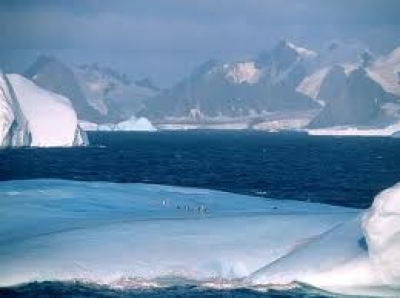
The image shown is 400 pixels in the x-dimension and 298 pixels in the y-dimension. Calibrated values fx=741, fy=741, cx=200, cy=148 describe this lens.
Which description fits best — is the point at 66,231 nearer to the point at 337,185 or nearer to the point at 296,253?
the point at 296,253

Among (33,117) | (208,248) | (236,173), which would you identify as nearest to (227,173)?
(236,173)

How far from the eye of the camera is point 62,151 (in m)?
122

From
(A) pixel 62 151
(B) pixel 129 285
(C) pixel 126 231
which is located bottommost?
(B) pixel 129 285

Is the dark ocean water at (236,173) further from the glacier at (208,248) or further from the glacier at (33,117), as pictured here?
the glacier at (208,248)

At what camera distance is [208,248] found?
26.9 meters

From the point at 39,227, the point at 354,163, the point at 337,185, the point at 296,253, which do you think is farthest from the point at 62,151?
the point at 296,253

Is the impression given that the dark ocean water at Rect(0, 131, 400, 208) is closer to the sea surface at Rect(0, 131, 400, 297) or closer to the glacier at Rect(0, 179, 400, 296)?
the sea surface at Rect(0, 131, 400, 297)

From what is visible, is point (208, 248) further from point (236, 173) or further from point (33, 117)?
point (33, 117)

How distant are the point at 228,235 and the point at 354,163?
74.8 meters

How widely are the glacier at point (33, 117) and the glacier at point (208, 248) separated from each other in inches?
2945

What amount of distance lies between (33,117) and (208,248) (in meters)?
94.6

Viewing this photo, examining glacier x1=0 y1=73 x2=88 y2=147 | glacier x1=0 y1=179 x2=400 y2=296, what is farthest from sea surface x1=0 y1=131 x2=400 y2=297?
glacier x1=0 y1=73 x2=88 y2=147

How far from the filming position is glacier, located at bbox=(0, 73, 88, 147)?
10769 centimetres

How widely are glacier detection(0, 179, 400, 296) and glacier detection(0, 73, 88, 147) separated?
74.8 m
